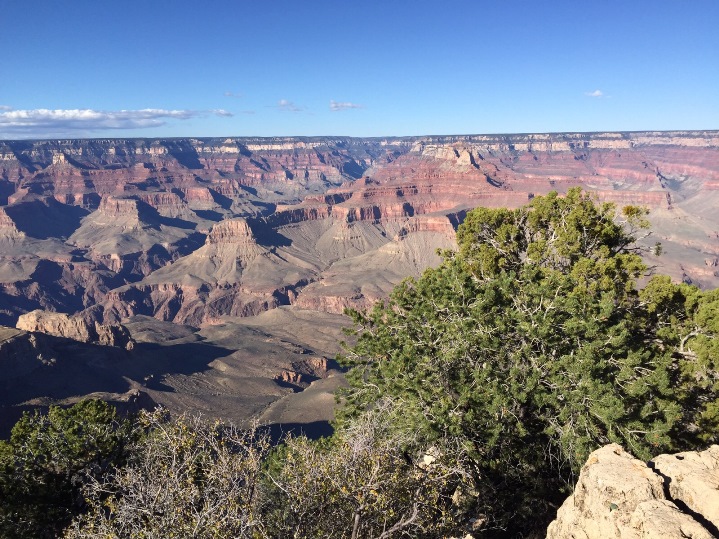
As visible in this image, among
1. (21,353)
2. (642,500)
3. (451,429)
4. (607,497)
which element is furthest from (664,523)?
(21,353)

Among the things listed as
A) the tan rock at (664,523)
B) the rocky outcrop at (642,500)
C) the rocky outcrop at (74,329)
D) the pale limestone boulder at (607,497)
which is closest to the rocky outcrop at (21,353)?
the rocky outcrop at (74,329)

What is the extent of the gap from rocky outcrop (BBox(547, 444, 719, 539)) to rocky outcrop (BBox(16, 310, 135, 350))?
89.5 meters

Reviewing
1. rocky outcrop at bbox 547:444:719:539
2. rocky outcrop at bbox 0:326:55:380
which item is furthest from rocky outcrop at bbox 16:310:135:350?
rocky outcrop at bbox 547:444:719:539

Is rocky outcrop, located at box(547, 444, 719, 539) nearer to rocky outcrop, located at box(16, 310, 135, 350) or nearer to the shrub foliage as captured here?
the shrub foliage

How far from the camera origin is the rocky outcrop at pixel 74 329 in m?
84.8

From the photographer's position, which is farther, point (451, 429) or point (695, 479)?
point (451, 429)

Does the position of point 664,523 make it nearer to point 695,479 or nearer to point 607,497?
point 607,497

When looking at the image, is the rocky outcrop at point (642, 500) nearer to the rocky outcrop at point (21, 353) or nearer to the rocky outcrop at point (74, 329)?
the rocky outcrop at point (21, 353)

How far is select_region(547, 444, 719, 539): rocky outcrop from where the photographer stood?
10688 millimetres

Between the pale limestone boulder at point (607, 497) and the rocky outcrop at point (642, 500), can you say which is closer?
the rocky outcrop at point (642, 500)

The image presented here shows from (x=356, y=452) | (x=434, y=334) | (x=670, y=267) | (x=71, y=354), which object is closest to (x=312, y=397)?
(x=71, y=354)

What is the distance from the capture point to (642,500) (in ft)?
37.8

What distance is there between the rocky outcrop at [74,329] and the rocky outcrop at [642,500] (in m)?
89.5

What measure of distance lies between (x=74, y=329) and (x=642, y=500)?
313 ft
